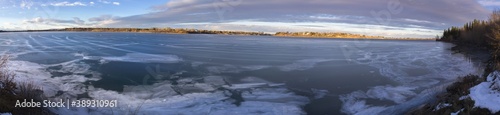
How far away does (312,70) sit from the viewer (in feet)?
52.1

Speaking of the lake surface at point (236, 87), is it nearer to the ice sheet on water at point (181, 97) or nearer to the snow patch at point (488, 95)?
the ice sheet on water at point (181, 97)

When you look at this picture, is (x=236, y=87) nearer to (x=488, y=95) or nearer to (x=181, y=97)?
(x=181, y=97)

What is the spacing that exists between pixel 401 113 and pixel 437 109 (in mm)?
1369

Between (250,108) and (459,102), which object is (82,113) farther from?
(459,102)

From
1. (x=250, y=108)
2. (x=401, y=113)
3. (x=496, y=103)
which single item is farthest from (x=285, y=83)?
(x=496, y=103)

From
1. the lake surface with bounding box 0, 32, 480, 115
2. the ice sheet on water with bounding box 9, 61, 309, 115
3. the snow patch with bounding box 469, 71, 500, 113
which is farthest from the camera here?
the lake surface with bounding box 0, 32, 480, 115

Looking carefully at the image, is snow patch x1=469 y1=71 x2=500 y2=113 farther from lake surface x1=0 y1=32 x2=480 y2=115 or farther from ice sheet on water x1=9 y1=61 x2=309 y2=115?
ice sheet on water x1=9 y1=61 x2=309 y2=115

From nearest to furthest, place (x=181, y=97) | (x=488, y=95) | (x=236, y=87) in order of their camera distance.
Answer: (x=488, y=95) < (x=181, y=97) < (x=236, y=87)

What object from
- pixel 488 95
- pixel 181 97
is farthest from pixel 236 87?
pixel 488 95

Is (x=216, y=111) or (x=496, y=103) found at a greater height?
(x=496, y=103)

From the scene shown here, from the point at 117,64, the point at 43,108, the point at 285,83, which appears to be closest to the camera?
the point at 43,108

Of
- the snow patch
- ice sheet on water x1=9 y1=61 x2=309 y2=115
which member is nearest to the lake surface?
ice sheet on water x1=9 y1=61 x2=309 y2=115

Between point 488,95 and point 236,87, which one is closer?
point 488,95

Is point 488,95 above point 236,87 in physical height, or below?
above
